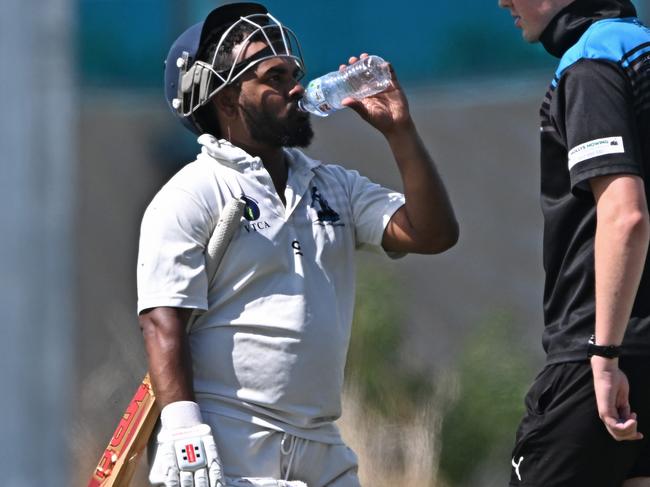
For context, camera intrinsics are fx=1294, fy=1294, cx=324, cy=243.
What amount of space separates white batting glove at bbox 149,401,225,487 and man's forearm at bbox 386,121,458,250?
2.98ft

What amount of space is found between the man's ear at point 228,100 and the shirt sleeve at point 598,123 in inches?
46.0

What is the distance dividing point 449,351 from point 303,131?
2403 millimetres

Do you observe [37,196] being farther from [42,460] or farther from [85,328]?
[85,328]

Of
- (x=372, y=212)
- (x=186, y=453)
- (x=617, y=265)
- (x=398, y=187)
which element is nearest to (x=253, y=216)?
(x=372, y=212)

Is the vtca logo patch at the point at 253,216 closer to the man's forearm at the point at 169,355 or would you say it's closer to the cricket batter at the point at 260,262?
the cricket batter at the point at 260,262

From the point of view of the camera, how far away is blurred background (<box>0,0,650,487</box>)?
5.95 metres

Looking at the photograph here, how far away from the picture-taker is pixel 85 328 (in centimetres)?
615

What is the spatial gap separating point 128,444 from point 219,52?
1.23m

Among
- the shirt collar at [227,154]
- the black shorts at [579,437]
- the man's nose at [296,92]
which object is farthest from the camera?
the man's nose at [296,92]

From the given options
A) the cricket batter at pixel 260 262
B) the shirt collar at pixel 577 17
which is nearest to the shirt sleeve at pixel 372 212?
the cricket batter at pixel 260 262

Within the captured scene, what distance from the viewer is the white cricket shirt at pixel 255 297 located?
3561mm

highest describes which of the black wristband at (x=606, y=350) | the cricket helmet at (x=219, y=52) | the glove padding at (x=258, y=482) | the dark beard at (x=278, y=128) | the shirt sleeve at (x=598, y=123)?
the cricket helmet at (x=219, y=52)

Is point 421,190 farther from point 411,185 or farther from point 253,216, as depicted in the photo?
point 253,216

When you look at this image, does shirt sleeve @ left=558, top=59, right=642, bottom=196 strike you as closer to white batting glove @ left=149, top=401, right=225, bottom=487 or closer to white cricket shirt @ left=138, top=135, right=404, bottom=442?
white cricket shirt @ left=138, top=135, right=404, bottom=442
